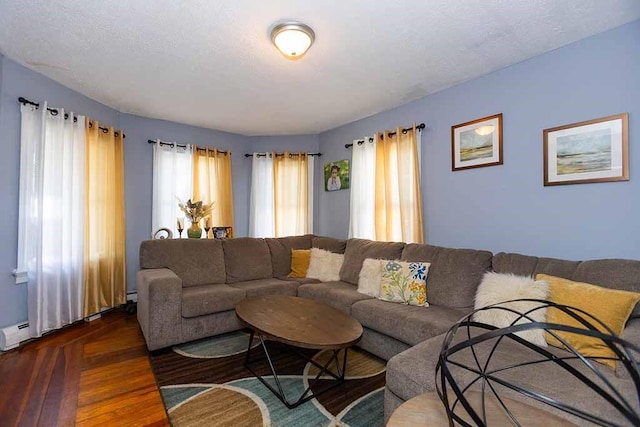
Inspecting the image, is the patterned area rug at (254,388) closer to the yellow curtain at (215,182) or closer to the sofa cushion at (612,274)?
the sofa cushion at (612,274)

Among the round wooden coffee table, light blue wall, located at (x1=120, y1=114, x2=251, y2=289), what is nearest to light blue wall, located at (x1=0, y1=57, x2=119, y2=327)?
light blue wall, located at (x1=120, y1=114, x2=251, y2=289)

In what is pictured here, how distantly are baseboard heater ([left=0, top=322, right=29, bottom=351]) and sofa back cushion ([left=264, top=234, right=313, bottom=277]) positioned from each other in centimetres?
230

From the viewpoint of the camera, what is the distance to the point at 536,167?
2.55 m

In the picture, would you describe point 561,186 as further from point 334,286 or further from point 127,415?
point 127,415

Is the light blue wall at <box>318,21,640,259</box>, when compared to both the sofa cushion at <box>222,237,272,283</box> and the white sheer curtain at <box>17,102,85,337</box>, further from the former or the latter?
the white sheer curtain at <box>17,102,85,337</box>

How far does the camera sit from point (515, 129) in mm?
2682

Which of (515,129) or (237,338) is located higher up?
(515,129)

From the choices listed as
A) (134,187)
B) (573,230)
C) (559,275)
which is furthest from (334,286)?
(134,187)

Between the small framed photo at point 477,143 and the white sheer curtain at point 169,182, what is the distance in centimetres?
341

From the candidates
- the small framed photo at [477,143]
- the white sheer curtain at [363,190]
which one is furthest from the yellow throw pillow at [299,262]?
the small framed photo at [477,143]

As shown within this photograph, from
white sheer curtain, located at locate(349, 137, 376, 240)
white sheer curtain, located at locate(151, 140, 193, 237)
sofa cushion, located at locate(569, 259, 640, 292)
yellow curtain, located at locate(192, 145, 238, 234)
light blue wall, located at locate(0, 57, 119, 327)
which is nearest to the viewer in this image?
sofa cushion, located at locate(569, 259, 640, 292)

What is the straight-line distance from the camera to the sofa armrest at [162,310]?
254cm

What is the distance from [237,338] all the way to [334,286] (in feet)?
3.38

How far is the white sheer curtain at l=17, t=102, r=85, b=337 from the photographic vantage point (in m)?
2.81
